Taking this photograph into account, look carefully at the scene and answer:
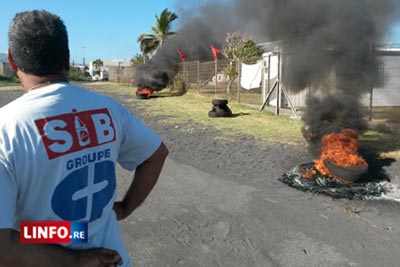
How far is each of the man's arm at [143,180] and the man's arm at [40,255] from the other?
40 centimetres

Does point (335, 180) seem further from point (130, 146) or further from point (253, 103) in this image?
point (253, 103)

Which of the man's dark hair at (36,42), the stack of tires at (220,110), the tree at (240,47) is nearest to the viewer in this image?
the man's dark hair at (36,42)

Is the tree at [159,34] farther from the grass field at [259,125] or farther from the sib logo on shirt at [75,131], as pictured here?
the sib logo on shirt at [75,131]

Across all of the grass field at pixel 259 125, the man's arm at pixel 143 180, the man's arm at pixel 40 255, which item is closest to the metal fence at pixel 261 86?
the grass field at pixel 259 125

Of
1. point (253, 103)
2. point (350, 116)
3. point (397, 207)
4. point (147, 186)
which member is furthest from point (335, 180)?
point (253, 103)

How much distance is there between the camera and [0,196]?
1.07 meters

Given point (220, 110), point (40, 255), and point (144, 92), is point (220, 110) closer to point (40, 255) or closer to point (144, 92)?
point (144, 92)

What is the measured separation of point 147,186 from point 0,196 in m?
0.70

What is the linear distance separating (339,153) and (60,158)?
495 cm

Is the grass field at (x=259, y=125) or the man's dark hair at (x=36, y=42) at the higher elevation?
the man's dark hair at (x=36, y=42)

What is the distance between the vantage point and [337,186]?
503 centimetres

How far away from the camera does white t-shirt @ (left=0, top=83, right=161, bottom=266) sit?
1107mm

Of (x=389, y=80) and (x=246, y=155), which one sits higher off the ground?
(x=389, y=80)

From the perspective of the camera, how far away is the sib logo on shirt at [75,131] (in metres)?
1.16
